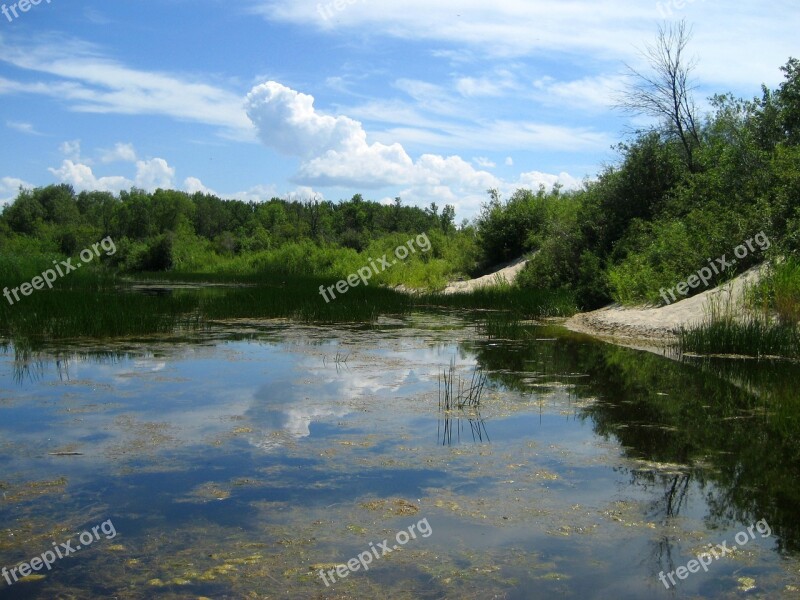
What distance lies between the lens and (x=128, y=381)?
10195 mm

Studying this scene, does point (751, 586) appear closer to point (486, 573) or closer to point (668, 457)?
point (486, 573)

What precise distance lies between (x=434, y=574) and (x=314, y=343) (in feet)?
34.4

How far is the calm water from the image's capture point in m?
4.28

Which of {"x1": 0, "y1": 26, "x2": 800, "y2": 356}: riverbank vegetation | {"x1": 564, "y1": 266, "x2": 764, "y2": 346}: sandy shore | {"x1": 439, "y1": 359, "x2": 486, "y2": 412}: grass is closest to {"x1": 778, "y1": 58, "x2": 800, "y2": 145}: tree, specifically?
{"x1": 0, "y1": 26, "x2": 800, "y2": 356}: riverbank vegetation

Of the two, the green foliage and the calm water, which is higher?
the green foliage

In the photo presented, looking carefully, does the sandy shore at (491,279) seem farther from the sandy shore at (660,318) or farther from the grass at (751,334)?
the grass at (751,334)

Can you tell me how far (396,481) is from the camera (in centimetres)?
596

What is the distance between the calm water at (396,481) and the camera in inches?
168

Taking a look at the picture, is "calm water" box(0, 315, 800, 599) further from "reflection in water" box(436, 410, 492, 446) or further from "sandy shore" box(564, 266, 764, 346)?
"sandy shore" box(564, 266, 764, 346)

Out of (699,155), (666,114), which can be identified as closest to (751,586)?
(699,155)

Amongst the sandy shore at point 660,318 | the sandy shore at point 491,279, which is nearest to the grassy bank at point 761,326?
the sandy shore at point 660,318

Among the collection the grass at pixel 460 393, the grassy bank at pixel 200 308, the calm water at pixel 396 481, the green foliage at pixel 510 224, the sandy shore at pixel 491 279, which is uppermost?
the green foliage at pixel 510 224

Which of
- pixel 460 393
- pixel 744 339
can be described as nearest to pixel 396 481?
pixel 460 393

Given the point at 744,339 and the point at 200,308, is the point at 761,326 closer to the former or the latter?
the point at 744,339
